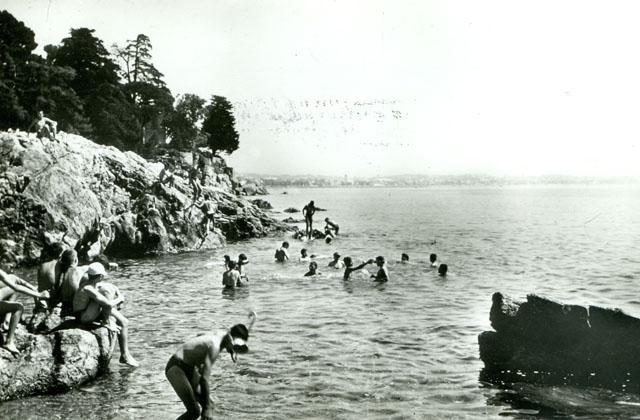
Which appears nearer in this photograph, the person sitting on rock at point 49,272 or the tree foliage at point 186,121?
the person sitting on rock at point 49,272

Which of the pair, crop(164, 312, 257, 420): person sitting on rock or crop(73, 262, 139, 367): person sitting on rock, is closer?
crop(164, 312, 257, 420): person sitting on rock

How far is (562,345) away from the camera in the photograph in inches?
518

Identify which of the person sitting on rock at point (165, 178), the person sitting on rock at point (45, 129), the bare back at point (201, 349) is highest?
the person sitting on rock at point (45, 129)

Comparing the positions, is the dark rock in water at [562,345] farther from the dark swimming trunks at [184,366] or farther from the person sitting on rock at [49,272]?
the person sitting on rock at [49,272]

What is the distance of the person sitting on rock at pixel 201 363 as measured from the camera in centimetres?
916

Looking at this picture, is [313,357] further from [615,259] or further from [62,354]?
[615,259]

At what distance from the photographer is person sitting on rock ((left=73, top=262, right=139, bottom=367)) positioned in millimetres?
12352

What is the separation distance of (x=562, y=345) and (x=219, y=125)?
82193 millimetres

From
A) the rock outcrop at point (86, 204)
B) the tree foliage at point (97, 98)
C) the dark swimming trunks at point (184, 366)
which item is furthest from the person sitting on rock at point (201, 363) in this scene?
the tree foliage at point (97, 98)

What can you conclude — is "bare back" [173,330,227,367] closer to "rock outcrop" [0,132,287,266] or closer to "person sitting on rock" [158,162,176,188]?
"rock outcrop" [0,132,287,266]

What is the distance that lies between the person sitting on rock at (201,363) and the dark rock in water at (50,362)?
3.95 meters

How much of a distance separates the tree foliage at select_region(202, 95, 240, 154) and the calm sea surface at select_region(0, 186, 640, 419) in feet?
181

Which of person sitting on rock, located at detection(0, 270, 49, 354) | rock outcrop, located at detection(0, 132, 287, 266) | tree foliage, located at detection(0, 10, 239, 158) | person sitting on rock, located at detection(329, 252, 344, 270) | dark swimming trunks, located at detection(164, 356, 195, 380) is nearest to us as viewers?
dark swimming trunks, located at detection(164, 356, 195, 380)

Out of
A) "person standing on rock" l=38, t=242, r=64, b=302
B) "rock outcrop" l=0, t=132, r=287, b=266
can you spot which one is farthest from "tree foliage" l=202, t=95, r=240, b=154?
"person standing on rock" l=38, t=242, r=64, b=302
